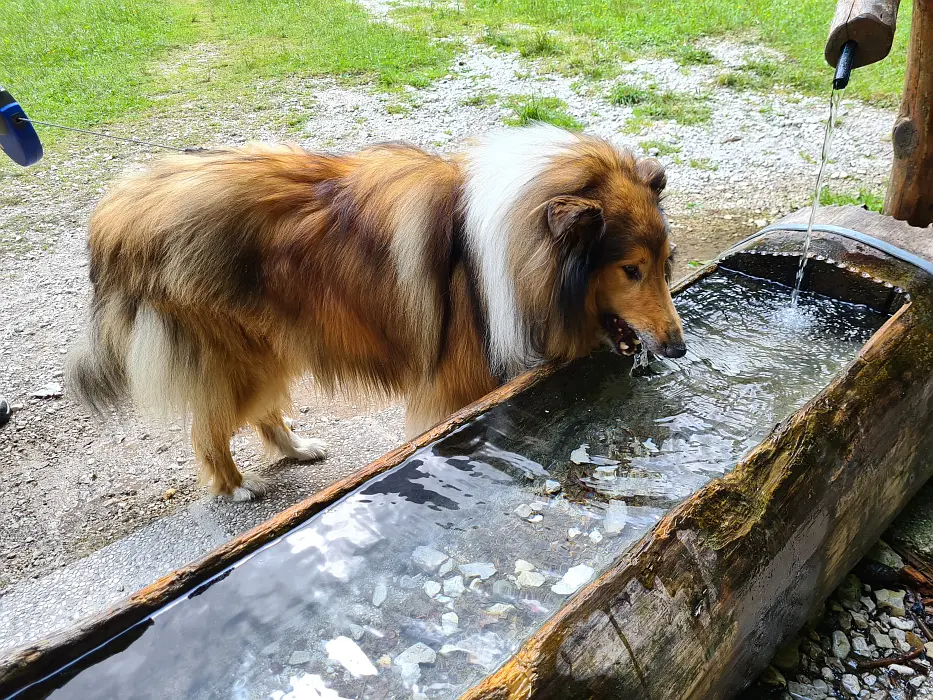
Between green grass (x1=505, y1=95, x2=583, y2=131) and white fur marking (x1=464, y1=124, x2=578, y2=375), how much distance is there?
14.1 ft

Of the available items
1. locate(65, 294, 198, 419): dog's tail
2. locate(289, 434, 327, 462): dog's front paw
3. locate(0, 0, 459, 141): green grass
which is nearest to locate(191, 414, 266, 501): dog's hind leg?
locate(65, 294, 198, 419): dog's tail

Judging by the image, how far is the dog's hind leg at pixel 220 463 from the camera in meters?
3.26

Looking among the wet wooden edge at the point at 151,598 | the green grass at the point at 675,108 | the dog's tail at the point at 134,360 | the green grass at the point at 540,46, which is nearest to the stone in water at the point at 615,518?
the wet wooden edge at the point at 151,598

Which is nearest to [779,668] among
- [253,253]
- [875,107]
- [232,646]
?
[232,646]

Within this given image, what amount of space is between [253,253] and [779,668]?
7.89ft

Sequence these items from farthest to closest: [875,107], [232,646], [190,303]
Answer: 1. [875,107]
2. [190,303]
3. [232,646]

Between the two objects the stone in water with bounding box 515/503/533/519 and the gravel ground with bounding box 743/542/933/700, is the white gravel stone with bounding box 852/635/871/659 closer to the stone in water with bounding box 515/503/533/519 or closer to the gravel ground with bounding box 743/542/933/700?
the gravel ground with bounding box 743/542/933/700

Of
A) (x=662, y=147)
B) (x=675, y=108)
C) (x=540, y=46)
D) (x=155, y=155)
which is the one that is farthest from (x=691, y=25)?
(x=155, y=155)

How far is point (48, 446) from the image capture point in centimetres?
396

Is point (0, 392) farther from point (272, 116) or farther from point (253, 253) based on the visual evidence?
point (272, 116)

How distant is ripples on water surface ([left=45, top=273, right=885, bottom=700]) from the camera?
5.74ft

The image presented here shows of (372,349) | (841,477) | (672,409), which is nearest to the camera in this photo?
(841,477)

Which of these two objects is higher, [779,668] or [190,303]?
[190,303]

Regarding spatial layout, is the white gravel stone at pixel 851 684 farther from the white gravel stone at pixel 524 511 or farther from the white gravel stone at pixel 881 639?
the white gravel stone at pixel 524 511
